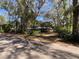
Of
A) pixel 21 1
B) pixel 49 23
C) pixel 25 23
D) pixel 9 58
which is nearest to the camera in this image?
pixel 9 58

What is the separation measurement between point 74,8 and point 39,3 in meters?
9.25

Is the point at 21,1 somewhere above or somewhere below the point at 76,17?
above

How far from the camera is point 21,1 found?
77.5 ft

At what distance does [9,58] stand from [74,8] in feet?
31.5

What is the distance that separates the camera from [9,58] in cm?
766

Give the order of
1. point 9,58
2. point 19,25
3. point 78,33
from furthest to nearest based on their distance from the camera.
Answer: point 19,25 → point 78,33 → point 9,58

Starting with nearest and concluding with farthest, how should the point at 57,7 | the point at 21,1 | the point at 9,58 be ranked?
the point at 9,58
the point at 21,1
the point at 57,7

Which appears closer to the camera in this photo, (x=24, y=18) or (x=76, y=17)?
(x=76, y=17)

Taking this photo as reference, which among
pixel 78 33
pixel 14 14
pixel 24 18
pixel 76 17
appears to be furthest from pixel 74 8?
pixel 14 14

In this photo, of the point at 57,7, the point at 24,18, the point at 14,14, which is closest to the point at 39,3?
the point at 24,18

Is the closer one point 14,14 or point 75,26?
point 75,26

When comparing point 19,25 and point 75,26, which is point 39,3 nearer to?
point 19,25

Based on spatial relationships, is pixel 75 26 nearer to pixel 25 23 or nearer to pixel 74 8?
pixel 74 8

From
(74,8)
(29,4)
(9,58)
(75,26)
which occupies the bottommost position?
(9,58)
